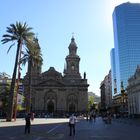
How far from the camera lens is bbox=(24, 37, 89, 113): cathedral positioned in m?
119

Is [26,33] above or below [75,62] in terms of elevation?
below

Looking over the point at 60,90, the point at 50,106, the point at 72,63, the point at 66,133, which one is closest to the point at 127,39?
the point at 72,63

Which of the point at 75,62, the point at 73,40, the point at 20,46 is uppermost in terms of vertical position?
the point at 73,40

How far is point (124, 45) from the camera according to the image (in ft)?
466

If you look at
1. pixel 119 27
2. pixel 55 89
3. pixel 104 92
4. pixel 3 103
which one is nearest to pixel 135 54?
pixel 119 27

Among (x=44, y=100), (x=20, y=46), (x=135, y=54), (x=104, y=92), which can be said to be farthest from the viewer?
(x=104, y=92)

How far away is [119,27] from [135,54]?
1564 cm

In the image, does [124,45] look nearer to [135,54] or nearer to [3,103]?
[135,54]

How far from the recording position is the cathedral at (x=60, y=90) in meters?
119

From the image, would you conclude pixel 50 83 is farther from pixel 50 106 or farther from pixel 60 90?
pixel 50 106

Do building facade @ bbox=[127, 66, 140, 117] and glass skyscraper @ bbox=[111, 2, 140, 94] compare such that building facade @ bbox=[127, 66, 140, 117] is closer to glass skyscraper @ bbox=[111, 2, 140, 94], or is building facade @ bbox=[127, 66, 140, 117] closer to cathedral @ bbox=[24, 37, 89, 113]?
cathedral @ bbox=[24, 37, 89, 113]

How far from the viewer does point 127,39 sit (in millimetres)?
141250

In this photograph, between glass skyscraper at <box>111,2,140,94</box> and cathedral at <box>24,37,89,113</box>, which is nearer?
cathedral at <box>24,37,89,113</box>

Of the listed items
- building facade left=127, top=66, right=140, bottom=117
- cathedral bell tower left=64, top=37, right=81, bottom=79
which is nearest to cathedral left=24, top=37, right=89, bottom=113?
cathedral bell tower left=64, top=37, right=81, bottom=79
